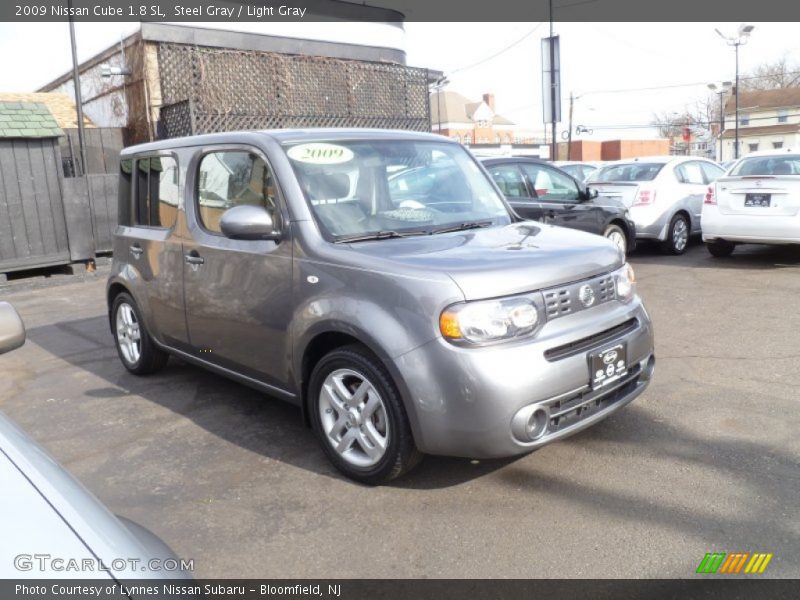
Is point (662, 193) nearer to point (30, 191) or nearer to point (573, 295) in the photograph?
point (573, 295)

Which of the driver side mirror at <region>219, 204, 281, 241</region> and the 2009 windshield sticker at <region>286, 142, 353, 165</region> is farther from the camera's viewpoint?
the 2009 windshield sticker at <region>286, 142, 353, 165</region>

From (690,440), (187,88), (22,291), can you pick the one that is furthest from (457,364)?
(187,88)

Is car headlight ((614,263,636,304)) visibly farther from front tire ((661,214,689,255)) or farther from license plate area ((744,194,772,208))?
front tire ((661,214,689,255))

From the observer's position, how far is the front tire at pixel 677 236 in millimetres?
10594

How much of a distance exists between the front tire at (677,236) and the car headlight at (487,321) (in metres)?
8.25

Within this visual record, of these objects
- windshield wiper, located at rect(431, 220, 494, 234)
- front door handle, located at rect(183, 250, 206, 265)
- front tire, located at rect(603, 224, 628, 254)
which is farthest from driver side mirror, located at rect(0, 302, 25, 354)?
front tire, located at rect(603, 224, 628, 254)

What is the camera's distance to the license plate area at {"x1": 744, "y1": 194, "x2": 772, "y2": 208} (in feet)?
29.1

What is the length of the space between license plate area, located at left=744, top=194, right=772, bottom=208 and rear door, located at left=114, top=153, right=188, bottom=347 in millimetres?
7489

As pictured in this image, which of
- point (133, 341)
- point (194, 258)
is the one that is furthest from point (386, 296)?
point (133, 341)

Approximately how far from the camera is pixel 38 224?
11078 mm

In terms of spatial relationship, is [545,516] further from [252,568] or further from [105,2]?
[105,2]

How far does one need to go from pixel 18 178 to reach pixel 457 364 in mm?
10202

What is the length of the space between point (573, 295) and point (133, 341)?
382cm

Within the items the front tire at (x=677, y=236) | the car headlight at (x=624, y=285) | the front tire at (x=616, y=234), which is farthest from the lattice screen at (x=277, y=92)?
the car headlight at (x=624, y=285)
